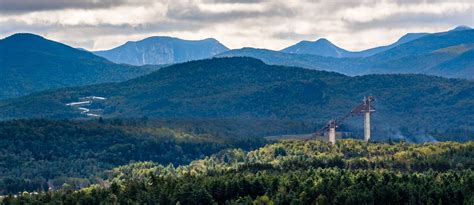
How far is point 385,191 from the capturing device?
160 m

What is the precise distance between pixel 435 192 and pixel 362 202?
33.6ft

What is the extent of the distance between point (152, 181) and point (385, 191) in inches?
1765

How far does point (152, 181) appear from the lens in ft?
615

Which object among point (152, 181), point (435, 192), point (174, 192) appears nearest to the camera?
point (435, 192)

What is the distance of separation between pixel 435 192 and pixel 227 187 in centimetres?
3374

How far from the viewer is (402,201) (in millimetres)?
158875

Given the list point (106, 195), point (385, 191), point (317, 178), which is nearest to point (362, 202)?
point (385, 191)

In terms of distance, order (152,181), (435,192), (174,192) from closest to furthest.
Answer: (435,192) → (174,192) → (152,181)

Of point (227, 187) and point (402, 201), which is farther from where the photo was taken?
point (227, 187)

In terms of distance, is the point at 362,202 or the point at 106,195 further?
the point at 106,195

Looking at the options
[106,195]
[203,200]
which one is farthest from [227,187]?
[106,195]

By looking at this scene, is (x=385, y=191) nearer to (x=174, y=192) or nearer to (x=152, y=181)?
(x=174, y=192)

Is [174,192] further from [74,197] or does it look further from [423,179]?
[423,179]

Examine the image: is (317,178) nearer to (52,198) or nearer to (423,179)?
(423,179)
